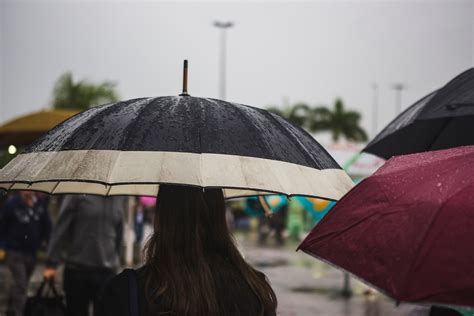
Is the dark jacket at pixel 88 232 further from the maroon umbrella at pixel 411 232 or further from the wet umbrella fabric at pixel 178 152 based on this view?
the maroon umbrella at pixel 411 232

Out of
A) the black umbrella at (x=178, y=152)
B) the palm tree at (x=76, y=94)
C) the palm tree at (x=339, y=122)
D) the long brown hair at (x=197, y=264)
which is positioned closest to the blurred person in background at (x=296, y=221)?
the palm tree at (x=76, y=94)

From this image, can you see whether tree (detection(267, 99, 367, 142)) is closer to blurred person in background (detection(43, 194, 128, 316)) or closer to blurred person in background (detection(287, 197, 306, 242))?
blurred person in background (detection(287, 197, 306, 242))

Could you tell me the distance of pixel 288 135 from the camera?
3.07 metres

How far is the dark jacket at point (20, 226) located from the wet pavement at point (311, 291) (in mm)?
2455

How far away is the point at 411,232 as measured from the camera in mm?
2170

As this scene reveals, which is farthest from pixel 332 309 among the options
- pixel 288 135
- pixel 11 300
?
pixel 288 135

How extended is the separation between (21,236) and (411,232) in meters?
6.03

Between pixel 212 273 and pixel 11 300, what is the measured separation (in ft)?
17.1

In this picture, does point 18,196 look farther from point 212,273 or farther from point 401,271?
point 401,271

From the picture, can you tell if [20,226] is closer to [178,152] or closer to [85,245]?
[85,245]

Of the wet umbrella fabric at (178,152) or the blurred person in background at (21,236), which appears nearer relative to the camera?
the wet umbrella fabric at (178,152)

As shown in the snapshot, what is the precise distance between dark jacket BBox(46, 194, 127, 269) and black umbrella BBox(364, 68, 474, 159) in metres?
2.63

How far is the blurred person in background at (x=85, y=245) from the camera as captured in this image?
6.09 meters

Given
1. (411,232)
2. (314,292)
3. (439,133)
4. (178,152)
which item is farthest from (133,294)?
(314,292)
